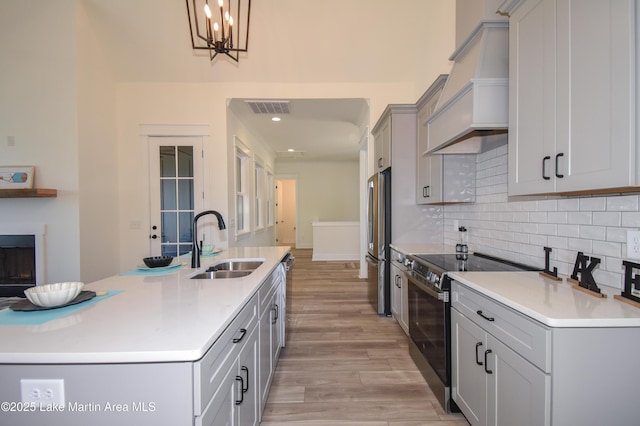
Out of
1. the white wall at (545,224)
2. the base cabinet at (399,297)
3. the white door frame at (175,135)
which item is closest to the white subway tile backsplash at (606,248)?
the white wall at (545,224)

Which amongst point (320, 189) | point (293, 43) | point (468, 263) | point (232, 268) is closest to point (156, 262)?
point (232, 268)

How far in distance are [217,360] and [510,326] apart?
3.90 feet

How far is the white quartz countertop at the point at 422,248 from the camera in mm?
2682

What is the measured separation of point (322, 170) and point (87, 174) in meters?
6.70

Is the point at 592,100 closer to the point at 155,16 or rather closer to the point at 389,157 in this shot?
the point at 389,157

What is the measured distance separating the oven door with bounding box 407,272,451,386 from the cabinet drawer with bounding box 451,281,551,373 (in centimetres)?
19

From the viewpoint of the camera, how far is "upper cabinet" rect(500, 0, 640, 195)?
1.01m

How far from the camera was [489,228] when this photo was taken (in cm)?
244

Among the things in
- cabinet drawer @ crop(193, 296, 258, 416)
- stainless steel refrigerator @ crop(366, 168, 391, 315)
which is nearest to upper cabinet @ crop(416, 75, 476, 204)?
stainless steel refrigerator @ crop(366, 168, 391, 315)

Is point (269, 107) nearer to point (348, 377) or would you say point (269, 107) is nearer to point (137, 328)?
point (348, 377)

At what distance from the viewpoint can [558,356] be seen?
1054 millimetres

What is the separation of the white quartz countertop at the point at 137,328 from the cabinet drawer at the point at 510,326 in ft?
3.75

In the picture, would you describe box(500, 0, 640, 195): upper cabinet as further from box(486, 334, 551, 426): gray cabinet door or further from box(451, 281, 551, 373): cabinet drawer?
box(486, 334, 551, 426): gray cabinet door

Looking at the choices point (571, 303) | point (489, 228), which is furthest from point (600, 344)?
point (489, 228)
